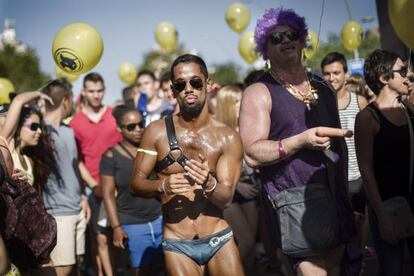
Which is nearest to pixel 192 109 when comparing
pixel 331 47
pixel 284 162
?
pixel 284 162

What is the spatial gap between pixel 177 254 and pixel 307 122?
1223 millimetres

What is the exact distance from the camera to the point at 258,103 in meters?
4.05

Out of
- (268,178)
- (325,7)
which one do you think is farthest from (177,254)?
(325,7)

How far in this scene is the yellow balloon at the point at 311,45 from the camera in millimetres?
4414

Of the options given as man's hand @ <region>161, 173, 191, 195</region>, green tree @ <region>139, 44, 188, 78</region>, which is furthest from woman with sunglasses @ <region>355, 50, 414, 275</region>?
green tree @ <region>139, 44, 188, 78</region>

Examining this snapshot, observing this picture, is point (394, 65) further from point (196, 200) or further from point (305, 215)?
point (196, 200)

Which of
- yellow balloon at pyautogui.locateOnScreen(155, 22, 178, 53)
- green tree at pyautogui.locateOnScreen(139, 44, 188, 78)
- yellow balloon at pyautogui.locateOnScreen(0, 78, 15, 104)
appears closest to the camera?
yellow balloon at pyautogui.locateOnScreen(0, 78, 15, 104)

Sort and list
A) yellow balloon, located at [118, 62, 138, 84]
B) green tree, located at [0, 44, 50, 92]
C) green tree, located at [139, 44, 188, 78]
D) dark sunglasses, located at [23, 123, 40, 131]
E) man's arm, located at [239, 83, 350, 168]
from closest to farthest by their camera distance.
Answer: man's arm, located at [239, 83, 350, 168] → dark sunglasses, located at [23, 123, 40, 131] → yellow balloon, located at [118, 62, 138, 84] → green tree, located at [0, 44, 50, 92] → green tree, located at [139, 44, 188, 78]

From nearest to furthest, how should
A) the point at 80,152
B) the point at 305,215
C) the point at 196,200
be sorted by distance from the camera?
the point at 305,215
the point at 196,200
the point at 80,152

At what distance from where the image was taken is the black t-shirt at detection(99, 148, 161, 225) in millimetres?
5832

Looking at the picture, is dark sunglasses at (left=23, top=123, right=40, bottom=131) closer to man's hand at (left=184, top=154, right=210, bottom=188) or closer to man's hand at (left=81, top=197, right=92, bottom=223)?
man's hand at (left=81, top=197, right=92, bottom=223)

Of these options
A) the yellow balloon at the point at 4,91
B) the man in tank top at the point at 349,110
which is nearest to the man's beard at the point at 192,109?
the man in tank top at the point at 349,110

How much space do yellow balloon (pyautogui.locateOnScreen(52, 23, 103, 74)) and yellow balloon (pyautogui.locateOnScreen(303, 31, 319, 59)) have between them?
227cm

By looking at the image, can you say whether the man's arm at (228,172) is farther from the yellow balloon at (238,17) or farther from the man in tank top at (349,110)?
the yellow balloon at (238,17)
